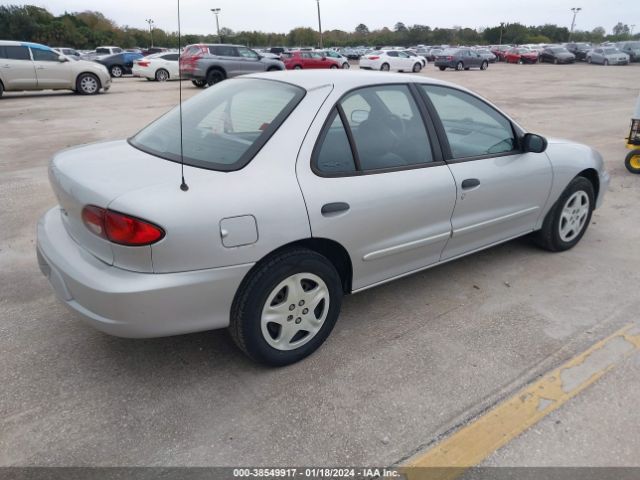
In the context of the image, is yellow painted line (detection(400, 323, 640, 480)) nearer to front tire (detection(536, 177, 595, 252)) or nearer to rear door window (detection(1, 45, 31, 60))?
front tire (detection(536, 177, 595, 252))

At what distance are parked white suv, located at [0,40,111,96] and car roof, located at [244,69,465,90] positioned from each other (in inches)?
585

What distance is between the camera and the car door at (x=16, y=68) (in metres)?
14.7

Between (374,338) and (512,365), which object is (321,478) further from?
(512,365)

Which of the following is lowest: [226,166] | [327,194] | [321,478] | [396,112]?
[321,478]

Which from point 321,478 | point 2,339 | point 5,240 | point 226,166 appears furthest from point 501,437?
point 5,240

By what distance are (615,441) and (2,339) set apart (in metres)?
3.38

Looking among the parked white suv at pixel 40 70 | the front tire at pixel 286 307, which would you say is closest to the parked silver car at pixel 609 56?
the parked white suv at pixel 40 70

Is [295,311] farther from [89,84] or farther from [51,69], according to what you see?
[89,84]

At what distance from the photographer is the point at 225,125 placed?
3000mm

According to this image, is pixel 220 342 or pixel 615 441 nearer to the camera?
pixel 615 441

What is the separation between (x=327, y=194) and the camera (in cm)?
269

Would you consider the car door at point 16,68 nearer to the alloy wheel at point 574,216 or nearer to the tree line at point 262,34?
the alloy wheel at point 574,216

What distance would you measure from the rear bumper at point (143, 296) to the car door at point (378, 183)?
2.00 feet

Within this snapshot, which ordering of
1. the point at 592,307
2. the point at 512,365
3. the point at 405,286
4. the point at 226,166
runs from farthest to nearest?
the point at 405,286, the point at 592,307, the point at 512,365, the point at 226,166
